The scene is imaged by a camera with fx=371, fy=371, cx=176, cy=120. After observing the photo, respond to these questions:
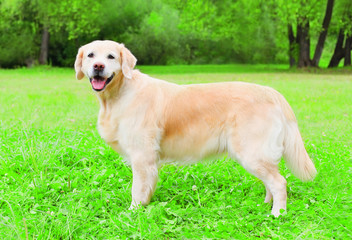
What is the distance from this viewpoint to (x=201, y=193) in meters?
3.69

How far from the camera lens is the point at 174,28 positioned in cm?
3025

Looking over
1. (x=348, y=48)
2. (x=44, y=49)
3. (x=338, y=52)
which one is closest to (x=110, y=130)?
(x=44, y=49)

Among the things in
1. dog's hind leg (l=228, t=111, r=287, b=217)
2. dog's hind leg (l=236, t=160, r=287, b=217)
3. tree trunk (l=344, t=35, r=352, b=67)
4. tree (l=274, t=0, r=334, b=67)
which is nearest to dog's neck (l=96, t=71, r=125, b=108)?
dog's hind leg (l=228, t=111, r=287, b=217)

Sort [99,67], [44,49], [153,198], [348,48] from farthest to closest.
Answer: [44,49] < [348,48] < [153,198] < [99,67]

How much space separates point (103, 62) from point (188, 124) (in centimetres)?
93

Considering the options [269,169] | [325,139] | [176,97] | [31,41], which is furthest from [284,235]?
[31,41]

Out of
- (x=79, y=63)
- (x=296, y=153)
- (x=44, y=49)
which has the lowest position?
(x=44, y=49)

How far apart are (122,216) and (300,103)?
22.5 feet

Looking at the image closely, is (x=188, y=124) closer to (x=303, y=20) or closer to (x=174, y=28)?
(x=303, y=20)

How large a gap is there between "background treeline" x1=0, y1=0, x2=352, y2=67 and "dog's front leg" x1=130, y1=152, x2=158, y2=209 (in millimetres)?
16419

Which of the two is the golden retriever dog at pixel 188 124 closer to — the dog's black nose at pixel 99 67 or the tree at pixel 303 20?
the dog's black nose at pixel 99 67

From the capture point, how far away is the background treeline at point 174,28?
20.8m

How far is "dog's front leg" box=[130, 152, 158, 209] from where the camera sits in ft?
10.8

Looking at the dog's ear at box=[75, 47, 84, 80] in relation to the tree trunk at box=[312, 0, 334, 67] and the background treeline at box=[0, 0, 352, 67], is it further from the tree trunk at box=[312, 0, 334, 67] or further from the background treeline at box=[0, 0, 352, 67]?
the tree trunk at box=[312, 0, 334, 67]
